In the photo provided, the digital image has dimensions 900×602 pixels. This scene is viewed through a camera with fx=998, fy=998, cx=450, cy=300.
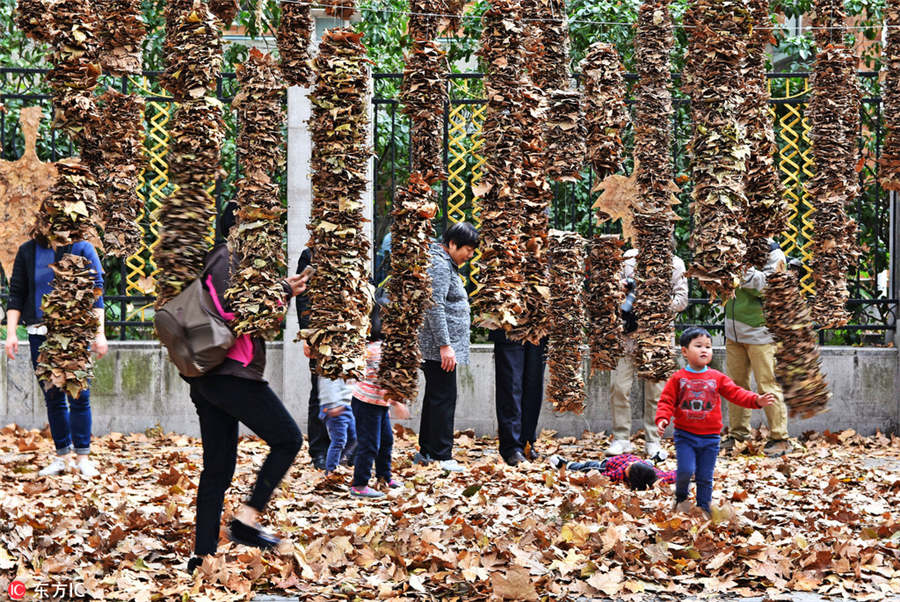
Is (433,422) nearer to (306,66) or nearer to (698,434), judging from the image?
(698,434)

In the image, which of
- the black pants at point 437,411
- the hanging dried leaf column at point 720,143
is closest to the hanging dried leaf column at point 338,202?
the hanging dried leaf column at point 720,143

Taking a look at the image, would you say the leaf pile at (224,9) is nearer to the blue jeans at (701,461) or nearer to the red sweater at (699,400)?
the red sweater at (699,400)

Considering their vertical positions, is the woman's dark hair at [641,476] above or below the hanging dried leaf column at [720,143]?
below

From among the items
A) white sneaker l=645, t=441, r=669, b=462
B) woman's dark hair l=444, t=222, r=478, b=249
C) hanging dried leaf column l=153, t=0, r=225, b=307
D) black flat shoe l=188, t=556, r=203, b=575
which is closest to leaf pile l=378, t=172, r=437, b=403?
hanging dried leaf column l=153, t=0, r=225, b=307

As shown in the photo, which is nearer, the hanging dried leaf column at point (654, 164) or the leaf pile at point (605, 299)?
the hanging dried leaf column at point (654, 164)

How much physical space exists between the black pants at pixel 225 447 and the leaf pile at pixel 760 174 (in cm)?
226

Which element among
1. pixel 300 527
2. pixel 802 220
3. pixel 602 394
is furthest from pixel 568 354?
pixel 802 220

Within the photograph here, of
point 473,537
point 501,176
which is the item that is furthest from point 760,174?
point 473,537

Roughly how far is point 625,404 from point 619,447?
383mm

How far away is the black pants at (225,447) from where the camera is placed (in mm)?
4641

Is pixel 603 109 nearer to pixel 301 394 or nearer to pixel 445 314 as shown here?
pixel 445 314

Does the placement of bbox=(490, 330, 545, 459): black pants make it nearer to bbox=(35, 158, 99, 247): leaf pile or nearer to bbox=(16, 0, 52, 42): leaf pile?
bbox=(35, 158, 99, 247): leaf pile

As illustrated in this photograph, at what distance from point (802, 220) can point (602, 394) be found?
2.48 metres

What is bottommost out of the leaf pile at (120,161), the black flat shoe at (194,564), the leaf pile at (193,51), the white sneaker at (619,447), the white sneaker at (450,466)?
the white sneaker at (619,447)
